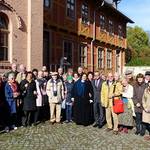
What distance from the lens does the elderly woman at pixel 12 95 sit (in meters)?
13.2

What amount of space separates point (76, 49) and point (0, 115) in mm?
15270

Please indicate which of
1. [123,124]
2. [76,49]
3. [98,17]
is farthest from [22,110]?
[98,17]

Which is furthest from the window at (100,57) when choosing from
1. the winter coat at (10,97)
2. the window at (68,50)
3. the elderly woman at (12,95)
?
the winter coat at (10,97)

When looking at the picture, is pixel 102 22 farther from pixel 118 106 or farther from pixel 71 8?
pixel 118 106

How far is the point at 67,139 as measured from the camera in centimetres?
1194

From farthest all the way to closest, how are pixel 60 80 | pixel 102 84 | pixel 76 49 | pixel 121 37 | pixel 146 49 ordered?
1. pixel 146 49
2. pixel 121 37
3. pixel 76 49
4. pixel 60 80
5. pixel 102 84

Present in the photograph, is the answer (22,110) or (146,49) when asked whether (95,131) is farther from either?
(146,49)

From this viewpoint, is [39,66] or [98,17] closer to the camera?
[39,66]

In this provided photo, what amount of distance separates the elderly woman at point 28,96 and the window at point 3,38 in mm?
3467

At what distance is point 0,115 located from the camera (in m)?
13.3

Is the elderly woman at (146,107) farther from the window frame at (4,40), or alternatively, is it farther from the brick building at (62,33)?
the window frame at (4,40)

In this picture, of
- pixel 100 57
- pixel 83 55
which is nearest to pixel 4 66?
pixel 83 55

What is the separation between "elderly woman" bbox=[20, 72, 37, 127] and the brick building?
327 cm

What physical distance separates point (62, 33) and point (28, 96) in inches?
466
